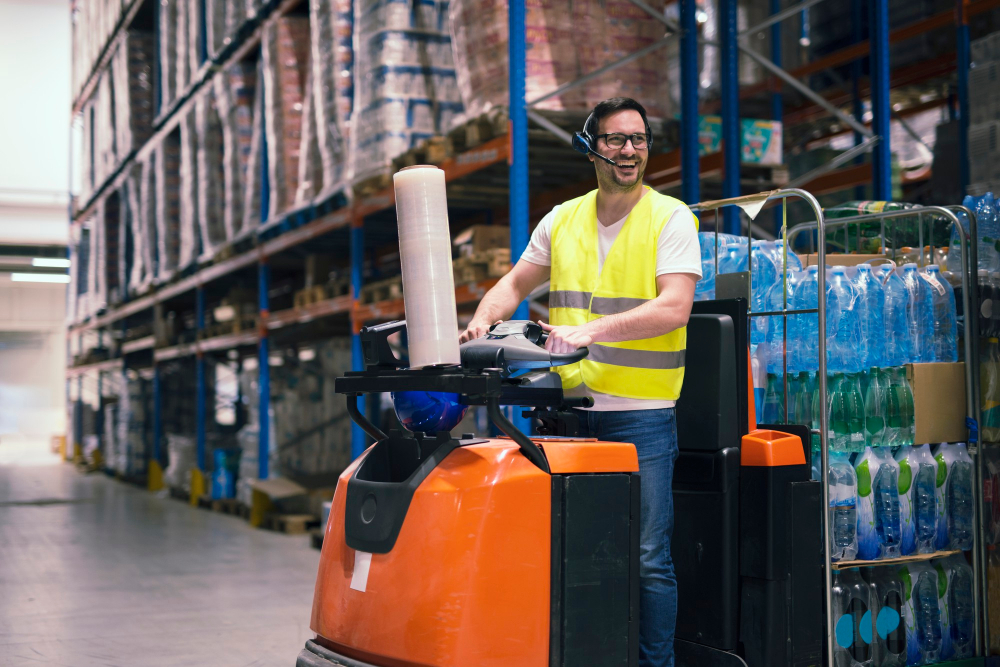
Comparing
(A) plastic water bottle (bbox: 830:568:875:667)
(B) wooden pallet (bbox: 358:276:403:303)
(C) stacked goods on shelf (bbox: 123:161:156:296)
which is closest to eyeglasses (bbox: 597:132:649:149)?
(A) plastic water bottle (bbox: 830:568:875:667)

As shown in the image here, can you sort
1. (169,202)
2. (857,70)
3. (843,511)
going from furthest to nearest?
(169,202) → (857,70) → (843,511)

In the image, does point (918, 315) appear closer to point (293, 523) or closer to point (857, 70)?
point (293, 523)

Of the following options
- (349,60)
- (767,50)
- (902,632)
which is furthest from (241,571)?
(767,50)

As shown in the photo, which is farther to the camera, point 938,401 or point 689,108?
point 689,108

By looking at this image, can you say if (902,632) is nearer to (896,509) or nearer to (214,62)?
(896,509)

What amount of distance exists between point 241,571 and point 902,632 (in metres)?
4.53

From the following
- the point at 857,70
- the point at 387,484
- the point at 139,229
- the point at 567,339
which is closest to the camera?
the point at 387,484

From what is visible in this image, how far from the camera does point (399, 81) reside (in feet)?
20.6

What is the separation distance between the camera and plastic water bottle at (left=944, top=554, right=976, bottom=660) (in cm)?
330

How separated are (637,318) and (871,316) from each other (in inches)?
48.6

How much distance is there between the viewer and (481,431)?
289 inches

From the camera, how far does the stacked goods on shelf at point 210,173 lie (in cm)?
1056

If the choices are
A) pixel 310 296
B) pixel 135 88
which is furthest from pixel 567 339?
pixel 135 88

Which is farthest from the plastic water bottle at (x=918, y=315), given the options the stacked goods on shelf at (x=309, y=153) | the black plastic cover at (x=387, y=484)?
the stacked goods on shelf at (x=309, y=153)
